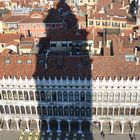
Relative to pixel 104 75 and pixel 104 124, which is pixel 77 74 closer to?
pixel 104 75

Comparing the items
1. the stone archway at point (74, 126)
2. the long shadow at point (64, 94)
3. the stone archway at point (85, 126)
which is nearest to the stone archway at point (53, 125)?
the long shadow at point (64, 94)

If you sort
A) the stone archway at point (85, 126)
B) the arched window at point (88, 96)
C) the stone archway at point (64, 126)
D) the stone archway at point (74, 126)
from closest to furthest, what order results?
the arched window at point (88, 96) → the stone archway at point (74, 126) → the stone archway at point (85, 126) → the stone archway at point (64, 126)

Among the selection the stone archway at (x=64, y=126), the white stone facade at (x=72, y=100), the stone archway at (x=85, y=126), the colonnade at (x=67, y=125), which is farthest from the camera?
the stone archway at (x=64, y=126)

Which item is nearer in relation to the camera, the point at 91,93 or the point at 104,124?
the point at 91,93

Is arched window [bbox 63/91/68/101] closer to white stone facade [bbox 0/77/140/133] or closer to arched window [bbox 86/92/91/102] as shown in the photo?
white stone facade [bbox 0/77/140/133]

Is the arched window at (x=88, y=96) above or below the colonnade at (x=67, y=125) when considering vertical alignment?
above

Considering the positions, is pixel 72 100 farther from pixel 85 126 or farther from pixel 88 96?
pixel 85 126

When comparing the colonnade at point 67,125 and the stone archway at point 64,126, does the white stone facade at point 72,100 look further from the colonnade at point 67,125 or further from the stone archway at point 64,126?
the stone archway at point 64,126

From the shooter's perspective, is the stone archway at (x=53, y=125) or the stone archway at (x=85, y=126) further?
the stone archway at (x=53, y=125)

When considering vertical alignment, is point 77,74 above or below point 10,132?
above

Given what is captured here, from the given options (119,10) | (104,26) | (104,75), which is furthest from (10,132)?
(119,10)

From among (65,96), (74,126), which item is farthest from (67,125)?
(65,96)
